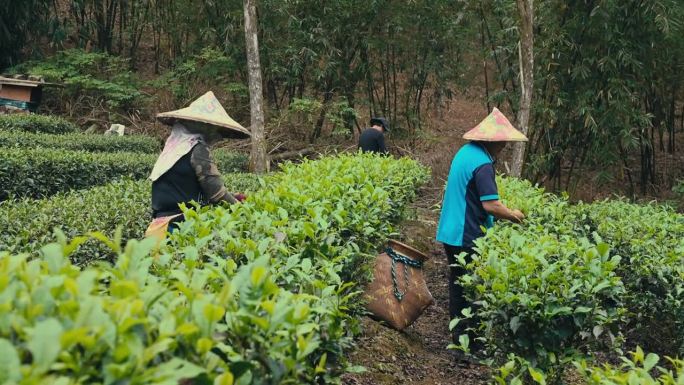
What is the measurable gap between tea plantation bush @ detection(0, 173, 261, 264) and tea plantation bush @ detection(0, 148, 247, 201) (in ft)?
3.56

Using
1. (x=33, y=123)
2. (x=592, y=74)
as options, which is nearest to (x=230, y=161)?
(x=33, y=123)

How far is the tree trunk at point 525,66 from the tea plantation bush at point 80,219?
5.77 metres

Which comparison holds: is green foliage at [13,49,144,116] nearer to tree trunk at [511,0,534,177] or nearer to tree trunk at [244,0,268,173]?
tree trunk at [244,0,268,173]

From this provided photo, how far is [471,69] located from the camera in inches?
601

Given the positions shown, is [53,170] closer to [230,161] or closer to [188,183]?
[188,183]

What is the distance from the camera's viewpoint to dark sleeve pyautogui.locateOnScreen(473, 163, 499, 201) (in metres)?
4.28

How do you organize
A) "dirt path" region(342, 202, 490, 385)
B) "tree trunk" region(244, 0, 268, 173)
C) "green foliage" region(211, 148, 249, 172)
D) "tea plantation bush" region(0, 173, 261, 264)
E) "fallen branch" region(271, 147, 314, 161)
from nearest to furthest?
"dirt path" region(342, 202, 490, 385) < "tea plantation bush" region(0, 173, 261, 264) < "tree trunk" region(244, 0, 268, 173) < "green foliage" region(211, 148, 249, 172) < "fallen branch" region(271, 147, 314, 161)

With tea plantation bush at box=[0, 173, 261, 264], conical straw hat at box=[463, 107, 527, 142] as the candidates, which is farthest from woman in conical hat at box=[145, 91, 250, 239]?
conical straw hat at box=[463, 107, 527, 142]

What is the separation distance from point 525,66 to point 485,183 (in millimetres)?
5826

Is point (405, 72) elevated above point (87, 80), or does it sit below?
above

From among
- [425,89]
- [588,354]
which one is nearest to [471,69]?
[425,89]

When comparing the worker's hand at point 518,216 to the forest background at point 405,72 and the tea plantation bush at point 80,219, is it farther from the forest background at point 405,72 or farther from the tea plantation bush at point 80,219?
the forest background at point 405,72

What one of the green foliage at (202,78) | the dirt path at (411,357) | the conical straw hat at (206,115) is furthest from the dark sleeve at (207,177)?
the green foliage at (202,78)

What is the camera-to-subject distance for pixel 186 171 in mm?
3766
